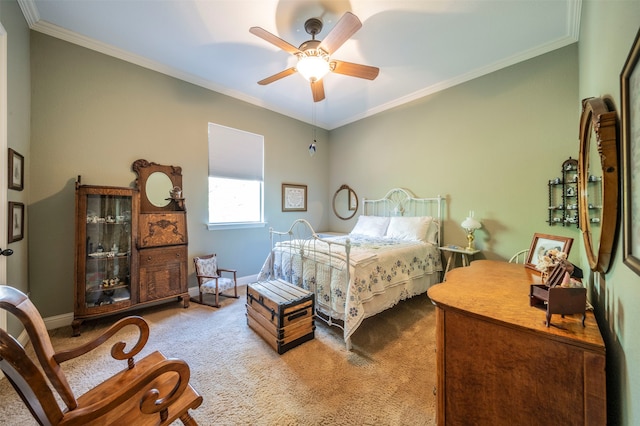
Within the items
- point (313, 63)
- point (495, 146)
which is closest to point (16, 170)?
point (313, 63)

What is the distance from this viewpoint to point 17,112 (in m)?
2.10

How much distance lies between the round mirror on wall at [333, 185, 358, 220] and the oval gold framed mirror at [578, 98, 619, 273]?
11.2ft

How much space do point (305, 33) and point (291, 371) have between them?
319 cm

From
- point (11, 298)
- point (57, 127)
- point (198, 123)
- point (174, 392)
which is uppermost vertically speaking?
point (198, 123)

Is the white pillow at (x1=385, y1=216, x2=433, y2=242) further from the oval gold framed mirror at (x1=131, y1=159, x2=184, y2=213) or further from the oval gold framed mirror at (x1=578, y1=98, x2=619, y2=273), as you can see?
the oval gold framed mirror at (x1=131, y1=159, x2=184, y2=213)

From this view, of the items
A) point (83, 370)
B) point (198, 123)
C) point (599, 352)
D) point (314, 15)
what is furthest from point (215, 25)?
point (599, 352)

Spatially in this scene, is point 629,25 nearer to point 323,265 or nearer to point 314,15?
point 314,15

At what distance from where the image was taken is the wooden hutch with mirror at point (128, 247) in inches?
95.0

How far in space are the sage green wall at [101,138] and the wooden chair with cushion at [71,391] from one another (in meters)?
2.06

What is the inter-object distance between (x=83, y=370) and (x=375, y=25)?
400 centimetres

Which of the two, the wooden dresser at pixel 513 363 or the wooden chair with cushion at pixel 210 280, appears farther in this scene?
the wooden chair with cushion at pixel 210 280

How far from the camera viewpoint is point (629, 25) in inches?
33.6

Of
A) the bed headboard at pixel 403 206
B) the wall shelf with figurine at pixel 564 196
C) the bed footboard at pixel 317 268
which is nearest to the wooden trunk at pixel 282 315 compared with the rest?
the bed footboard at pixel 317 268

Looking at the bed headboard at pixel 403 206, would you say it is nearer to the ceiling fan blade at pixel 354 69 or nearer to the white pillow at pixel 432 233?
the white pillow at pixel 432 233
